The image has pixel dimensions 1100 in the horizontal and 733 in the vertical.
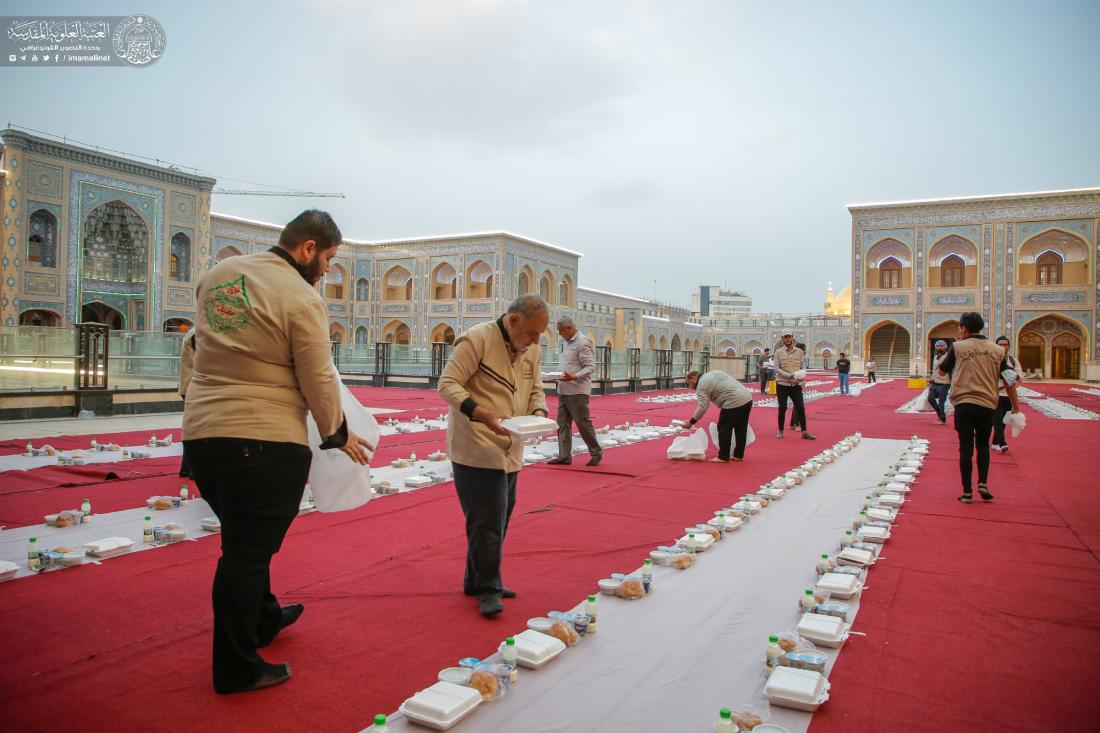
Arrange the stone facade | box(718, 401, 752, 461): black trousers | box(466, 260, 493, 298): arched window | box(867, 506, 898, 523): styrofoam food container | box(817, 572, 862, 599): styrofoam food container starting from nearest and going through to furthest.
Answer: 1. box(817, 572, 862, 599): styrofoam food container
2. box(867, 506, 898, 523): styrofoam food container
3. box(718, 401, 752, 461): black trousers
4. the stone facade
5. box(466, 260, 493, 298): arched window

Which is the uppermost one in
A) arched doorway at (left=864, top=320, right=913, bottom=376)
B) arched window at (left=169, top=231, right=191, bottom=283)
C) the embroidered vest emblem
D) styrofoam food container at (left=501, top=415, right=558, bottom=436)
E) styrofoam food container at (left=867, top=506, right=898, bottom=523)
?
arched window at (left=169, top=231, right=191, bottom=283)

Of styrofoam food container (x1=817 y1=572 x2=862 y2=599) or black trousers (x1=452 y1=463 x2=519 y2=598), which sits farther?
styrofoam food container (x1=817 y1=572 x2=862 y2=599)

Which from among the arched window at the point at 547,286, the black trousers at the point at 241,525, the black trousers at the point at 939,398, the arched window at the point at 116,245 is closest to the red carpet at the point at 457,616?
the black trousers at the point at 241,525

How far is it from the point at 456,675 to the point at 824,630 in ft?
4.42

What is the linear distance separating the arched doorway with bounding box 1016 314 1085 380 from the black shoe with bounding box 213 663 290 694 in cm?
3727

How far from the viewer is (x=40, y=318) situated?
969 inches

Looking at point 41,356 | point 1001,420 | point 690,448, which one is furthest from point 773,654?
point 41,356

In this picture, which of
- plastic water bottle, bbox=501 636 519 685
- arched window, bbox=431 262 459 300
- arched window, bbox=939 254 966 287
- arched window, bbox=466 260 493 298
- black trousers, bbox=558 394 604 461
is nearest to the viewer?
plastic water bottle, bbox=501 636 519 685

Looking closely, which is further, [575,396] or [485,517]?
[575,396]

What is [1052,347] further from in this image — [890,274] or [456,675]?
[456,675]

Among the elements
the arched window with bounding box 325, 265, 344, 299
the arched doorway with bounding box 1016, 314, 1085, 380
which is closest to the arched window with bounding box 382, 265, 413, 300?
the arched window with bounding box 325, 265, 344, 299

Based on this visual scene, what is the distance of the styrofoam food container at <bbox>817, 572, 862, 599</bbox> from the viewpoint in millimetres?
2932

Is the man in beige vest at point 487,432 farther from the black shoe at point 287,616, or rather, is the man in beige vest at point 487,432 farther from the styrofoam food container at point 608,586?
the black shoe at point 287,616

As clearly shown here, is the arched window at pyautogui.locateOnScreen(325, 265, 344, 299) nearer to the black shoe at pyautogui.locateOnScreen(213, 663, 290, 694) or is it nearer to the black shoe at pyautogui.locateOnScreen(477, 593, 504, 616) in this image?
the black shoe at pyautogui.locateOnScreen(477, 593, 504, 616)
